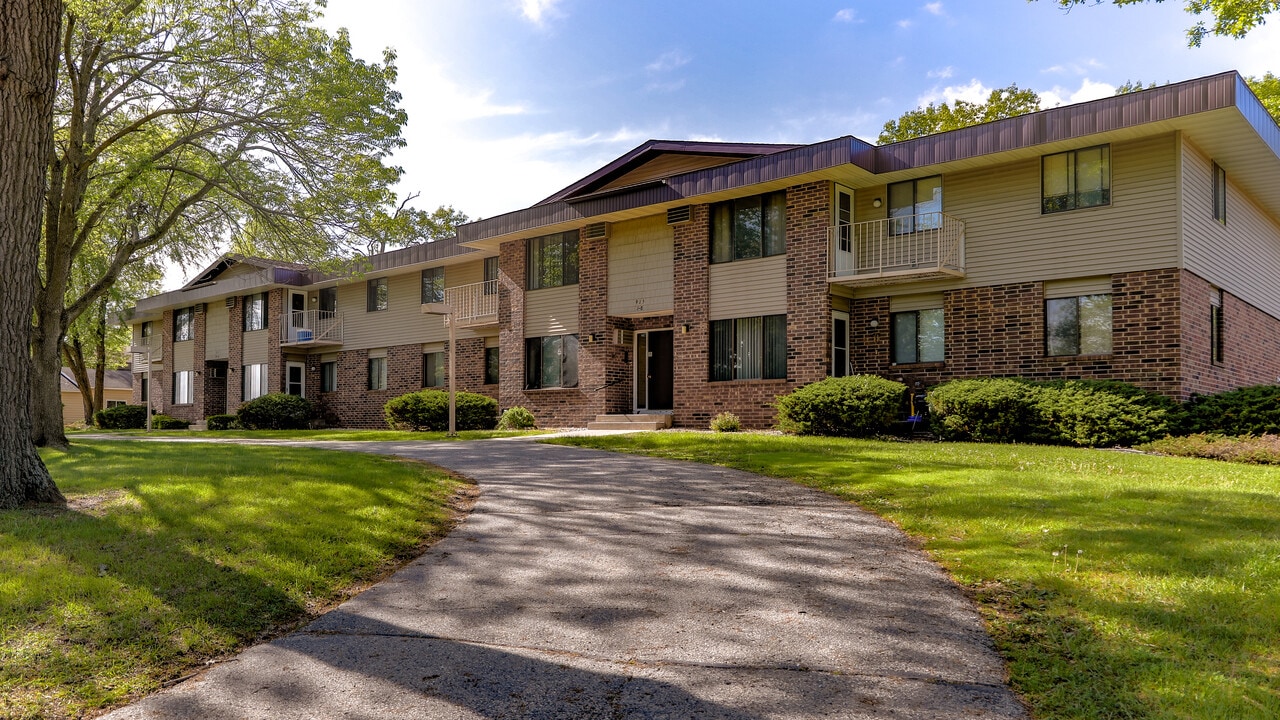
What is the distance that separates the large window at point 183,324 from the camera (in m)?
36.6

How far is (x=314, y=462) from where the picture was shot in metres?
10.4

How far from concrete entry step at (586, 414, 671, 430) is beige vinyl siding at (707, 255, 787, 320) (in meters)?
2.70

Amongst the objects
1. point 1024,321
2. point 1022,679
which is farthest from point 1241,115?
point 1022,679

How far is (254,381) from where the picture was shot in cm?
3278

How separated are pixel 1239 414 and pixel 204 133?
Result: 18.5 m

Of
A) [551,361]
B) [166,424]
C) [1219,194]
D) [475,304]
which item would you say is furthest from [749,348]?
[166,424]

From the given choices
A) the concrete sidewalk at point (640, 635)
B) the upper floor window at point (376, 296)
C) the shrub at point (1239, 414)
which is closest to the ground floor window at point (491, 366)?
the upper floor window at point (376, 296)

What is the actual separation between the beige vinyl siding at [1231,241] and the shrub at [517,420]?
14.4m

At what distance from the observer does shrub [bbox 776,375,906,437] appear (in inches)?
590

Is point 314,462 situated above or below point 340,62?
below

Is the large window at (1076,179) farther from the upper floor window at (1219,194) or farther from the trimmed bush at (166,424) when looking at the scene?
the trimmed bush at (166,424)

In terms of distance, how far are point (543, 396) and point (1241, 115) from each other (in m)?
15.9

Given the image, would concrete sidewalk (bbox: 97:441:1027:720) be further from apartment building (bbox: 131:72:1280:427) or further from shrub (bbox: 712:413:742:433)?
apartment building (bbox: 131:72:1280:427)

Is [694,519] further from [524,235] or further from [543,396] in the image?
[524,235]
